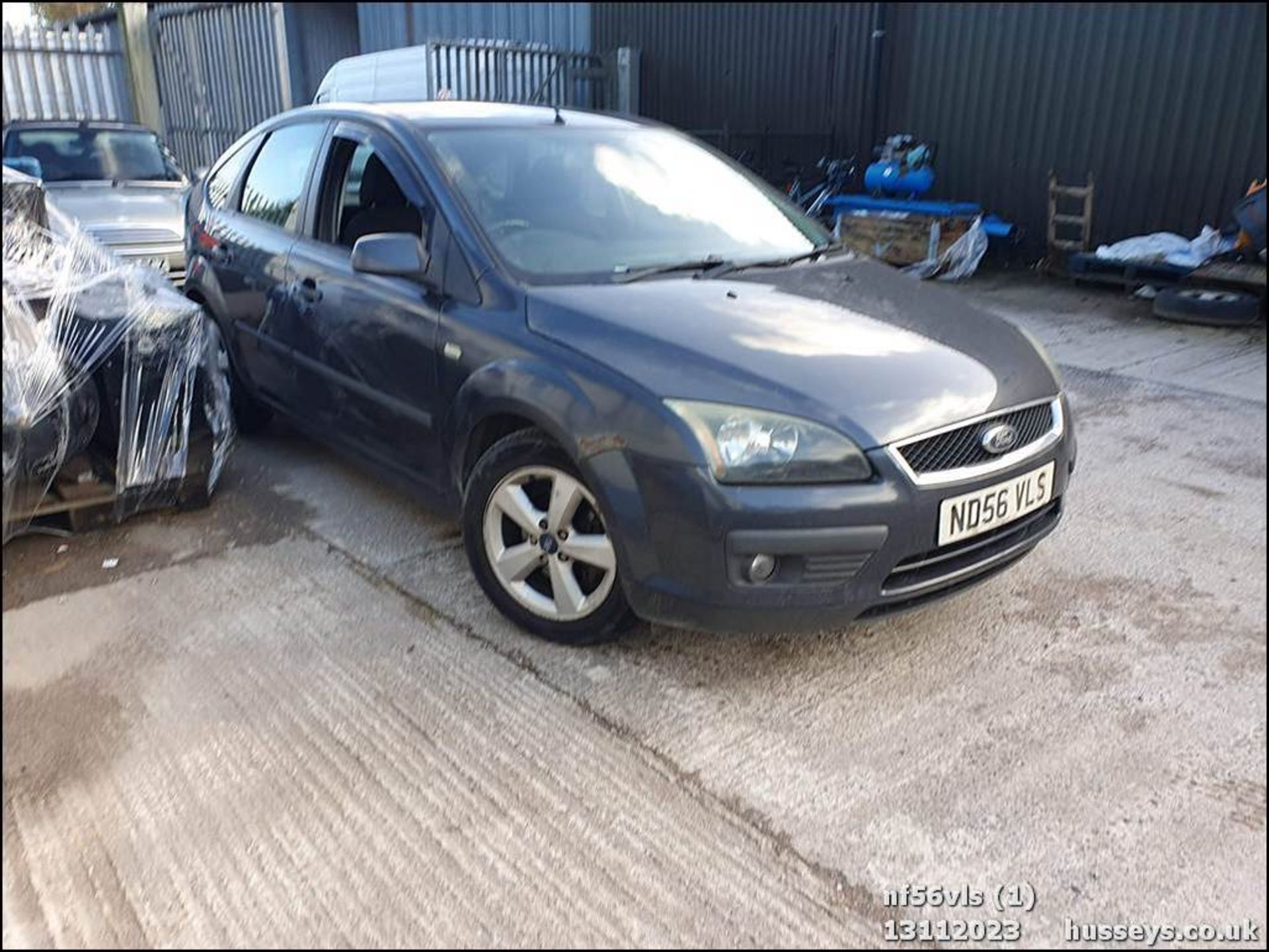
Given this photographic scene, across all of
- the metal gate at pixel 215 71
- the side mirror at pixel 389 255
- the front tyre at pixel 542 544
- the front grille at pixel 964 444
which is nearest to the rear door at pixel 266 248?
the side mirror at pixel 389 255

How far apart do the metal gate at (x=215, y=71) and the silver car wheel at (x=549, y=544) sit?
1301 centimetres

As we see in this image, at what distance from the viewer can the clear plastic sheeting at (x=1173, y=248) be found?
809cm

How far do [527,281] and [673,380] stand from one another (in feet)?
2.34

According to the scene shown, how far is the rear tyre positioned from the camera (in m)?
7.18

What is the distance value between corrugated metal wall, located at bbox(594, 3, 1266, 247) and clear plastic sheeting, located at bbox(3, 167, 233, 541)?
302 inches

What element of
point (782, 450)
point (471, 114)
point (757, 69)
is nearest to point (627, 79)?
point (757, 69)

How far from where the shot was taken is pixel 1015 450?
2.82 m

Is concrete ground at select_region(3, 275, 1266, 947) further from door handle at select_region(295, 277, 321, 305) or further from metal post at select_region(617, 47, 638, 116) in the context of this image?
metal post at select_region(617, 47, 638, 116)

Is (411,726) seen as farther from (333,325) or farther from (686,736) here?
(333,325)

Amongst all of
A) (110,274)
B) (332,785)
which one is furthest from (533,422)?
(110,274)

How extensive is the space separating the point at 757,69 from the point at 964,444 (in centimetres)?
1039

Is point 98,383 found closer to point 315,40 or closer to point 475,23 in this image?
point 475,23

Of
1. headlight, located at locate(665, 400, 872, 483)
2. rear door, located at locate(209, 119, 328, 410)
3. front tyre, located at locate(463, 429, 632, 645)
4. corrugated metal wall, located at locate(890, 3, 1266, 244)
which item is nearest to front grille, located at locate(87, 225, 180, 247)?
rear door, located at locate(209, 119, 328, 410)

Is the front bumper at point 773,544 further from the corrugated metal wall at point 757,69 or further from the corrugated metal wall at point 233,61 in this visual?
the corrugated metal wall at point 233,61
